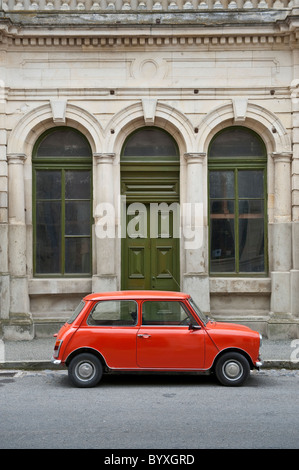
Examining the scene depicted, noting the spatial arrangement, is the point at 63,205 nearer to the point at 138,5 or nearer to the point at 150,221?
the point at 150,221

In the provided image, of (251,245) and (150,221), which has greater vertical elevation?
(150,221)

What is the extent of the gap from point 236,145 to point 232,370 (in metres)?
6.21

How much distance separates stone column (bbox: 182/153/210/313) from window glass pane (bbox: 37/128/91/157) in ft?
7.90

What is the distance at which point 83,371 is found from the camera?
30.1 feet

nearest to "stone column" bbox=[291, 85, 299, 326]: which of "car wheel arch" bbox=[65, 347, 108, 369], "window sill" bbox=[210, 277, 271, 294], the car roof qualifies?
"window sill" bbox=[210, 277, 271, 294]

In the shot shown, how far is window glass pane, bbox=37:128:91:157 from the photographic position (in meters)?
13.8

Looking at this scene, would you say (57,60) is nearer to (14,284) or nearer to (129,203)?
(129,203)

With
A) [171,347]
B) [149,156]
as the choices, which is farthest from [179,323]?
[149,156]

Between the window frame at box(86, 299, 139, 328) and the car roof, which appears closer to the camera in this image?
the window frame at box(86, 299, 139, 328)

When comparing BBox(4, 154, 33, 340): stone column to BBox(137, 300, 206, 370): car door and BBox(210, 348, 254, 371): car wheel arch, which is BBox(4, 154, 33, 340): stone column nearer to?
BBox(137, 300, 206, 370): car door

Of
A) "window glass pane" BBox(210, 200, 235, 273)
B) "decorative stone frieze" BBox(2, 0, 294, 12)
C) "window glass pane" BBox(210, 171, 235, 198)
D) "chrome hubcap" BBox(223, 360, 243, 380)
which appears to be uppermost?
"decorative stone frieze" BBox(2, 0, 294, 12)

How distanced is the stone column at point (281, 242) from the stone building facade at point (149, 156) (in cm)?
2

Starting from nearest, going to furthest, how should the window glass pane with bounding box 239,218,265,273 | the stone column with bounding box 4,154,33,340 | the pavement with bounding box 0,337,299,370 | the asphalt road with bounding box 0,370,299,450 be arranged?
the asphalt road with bounding box 0,370,299,450 < the pavement with bounding box 0,337,299,370 < the stone column with bounding box 4,154,33,340 < the window glass pane with bounding box 239,218,265,273

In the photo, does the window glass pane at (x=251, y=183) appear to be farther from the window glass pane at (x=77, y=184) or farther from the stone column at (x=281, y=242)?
the window glass pane at (x=77, y=184)
